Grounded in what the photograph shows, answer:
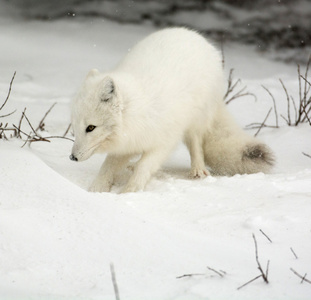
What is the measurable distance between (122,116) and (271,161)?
1.00 meters

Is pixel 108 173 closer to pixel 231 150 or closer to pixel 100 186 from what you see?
pixel 100 186

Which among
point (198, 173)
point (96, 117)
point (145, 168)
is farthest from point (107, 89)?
point (198, 173)

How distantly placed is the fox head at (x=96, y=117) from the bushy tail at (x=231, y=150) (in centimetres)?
89

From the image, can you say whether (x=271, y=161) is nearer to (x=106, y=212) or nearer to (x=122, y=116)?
(x=122, y=116)

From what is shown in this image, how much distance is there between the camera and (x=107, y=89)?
10.5 feet

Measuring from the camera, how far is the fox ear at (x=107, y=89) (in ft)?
10.5

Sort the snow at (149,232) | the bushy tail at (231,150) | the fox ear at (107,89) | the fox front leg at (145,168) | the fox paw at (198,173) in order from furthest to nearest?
the fox paw at (198,173), the bushy tail at (231,150), the fox front leg at (145,168), the fox ear at (107,89), the snow at (149,232)

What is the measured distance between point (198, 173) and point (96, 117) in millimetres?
921

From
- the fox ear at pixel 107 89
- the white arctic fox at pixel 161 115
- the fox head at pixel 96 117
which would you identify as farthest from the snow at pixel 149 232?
the fox ear at pixel 107 89

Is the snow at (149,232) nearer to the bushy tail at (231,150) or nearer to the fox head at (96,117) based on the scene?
the bushy tail at (231,150)

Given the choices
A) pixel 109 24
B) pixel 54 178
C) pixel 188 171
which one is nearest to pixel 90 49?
pixel 109 24

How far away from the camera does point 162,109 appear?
3449 mm

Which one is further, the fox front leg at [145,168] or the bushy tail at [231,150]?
the bushy tail at [231,150]

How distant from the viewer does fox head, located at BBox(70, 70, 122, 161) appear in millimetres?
3213
